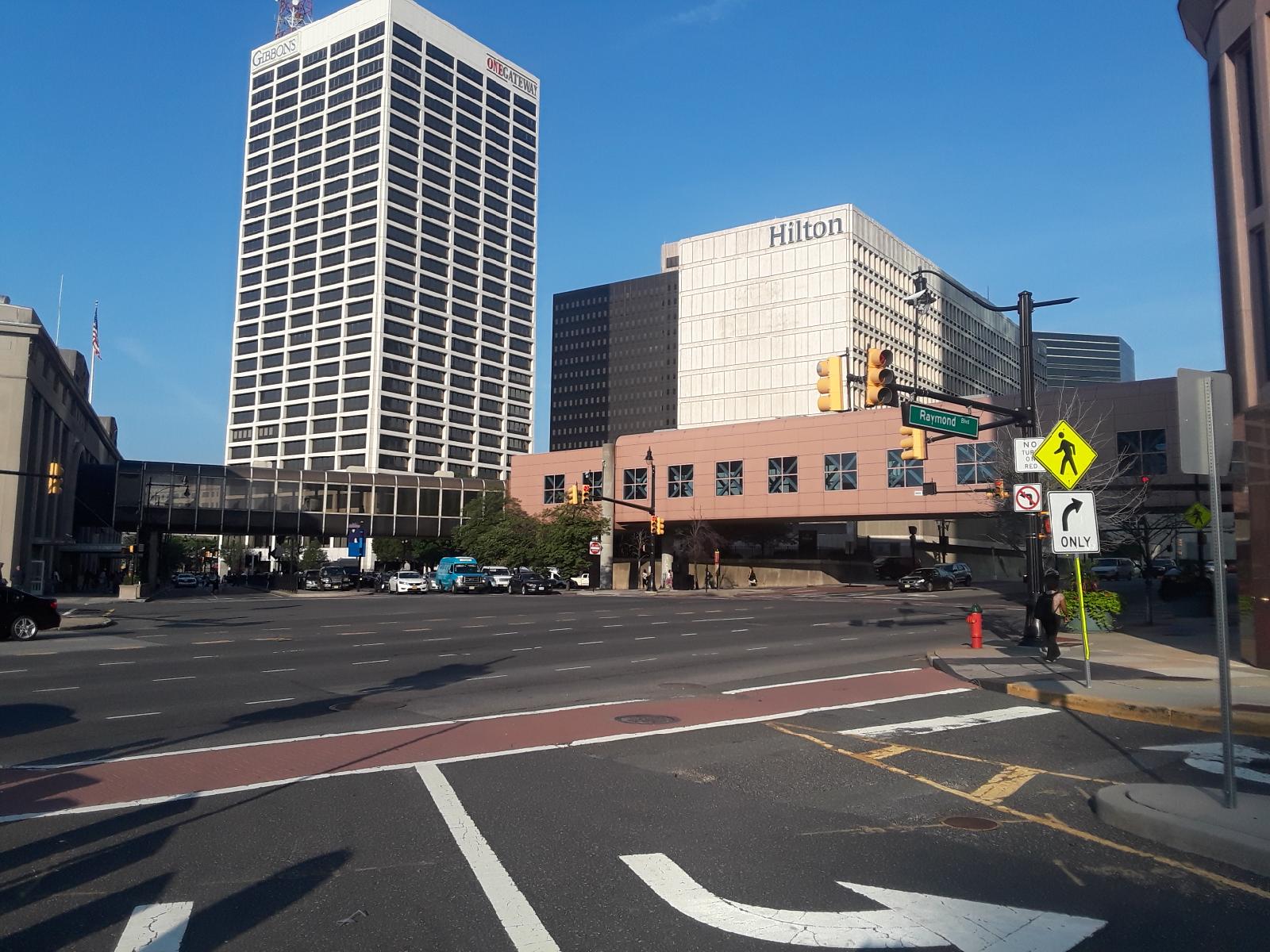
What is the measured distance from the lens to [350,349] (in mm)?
142625

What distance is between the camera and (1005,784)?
866 centimetres

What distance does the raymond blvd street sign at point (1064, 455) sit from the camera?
15672 mm

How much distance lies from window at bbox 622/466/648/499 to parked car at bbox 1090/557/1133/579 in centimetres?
3134

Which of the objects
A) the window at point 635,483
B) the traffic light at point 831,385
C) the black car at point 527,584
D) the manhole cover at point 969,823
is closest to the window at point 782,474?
the window at point 635,483

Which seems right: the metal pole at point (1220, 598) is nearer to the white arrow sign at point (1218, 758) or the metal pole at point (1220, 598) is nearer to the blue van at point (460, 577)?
the white arrow sign at point (1218, 758)

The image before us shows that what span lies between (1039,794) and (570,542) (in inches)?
2509

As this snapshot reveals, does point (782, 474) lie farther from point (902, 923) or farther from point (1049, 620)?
point (902, 923)

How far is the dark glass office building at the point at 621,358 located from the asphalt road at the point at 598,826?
166890 millimetres

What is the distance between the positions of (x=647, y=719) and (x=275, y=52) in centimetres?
17061

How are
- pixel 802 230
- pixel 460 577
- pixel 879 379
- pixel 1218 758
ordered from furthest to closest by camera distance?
pixel 802 230, pixel 460 577, pixel 879 379, pixel 1218 758

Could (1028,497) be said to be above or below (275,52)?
below

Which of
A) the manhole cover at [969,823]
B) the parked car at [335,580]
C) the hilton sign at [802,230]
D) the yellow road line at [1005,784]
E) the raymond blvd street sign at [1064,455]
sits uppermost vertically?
the hilton sign at [802,230]

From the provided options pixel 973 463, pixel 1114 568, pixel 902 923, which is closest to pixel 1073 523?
pixel 902 923

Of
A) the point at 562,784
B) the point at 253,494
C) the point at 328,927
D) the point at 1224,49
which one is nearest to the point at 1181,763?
the point at 562,784
